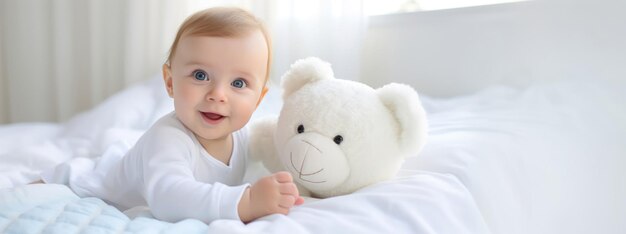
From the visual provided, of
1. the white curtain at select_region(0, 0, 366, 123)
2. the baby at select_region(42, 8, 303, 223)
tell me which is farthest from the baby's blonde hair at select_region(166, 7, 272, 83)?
the white curtain at select_region(0, 0, 366, 123)

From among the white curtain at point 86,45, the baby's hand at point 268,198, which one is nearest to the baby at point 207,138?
the baby's hand at point 268,198

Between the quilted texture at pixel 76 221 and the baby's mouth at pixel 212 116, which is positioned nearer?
the quilted texture at pixel 76 221

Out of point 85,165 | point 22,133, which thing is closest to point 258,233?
point 85,165

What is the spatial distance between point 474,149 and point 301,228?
1.34 ft

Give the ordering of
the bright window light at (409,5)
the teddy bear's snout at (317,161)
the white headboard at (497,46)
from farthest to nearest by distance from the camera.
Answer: the bright window light at (409,5) → the white headboard at (497,46) → the teddy bear's snout at (317,161)

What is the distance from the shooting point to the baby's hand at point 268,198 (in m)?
0.72

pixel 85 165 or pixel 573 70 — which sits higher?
pixel 573 70

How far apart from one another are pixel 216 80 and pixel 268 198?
24cm

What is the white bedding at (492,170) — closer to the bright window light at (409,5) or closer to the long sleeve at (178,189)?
the long sleeve at (178,189)

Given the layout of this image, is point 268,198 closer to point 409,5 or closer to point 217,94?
point 217,94

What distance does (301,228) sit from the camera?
659 millimetres

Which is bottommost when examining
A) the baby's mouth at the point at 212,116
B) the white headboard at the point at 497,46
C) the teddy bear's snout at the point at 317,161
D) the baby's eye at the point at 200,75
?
the teddy bear's snout at the point at 317,161

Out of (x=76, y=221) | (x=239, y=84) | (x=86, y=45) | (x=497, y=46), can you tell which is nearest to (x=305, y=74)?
(x=239, y=84)

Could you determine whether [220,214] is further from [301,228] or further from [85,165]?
[85,165]
